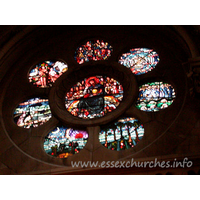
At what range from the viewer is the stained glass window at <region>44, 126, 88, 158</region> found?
1125cm

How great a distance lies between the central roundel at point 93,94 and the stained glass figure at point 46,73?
443 millimetres

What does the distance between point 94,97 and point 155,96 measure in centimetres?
179

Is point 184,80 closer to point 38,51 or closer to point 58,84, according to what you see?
point 58,84

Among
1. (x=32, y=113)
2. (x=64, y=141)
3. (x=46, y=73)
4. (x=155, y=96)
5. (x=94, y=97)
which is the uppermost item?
(x=46, y=73)

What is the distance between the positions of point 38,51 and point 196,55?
5.89 metres

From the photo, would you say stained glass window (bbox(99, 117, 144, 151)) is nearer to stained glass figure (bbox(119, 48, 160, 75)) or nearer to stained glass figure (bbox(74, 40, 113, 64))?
stained glass figure (bbox(119, 48, 160, 75))

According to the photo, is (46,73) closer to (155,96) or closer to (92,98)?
(92,98)

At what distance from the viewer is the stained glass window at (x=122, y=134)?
36.0ft

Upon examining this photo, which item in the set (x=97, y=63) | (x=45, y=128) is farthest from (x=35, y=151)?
(x=97, y=63)

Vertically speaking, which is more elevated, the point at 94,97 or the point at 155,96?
the point at 94,97

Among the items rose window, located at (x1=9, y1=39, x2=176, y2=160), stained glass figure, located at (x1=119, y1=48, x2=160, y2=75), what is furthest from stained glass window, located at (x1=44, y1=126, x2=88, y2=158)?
stained glass figure, located at (x1=119, y1=48, x2=160, y2=75)

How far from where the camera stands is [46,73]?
45.1ft

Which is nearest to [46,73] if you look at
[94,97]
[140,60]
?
[94,97]
